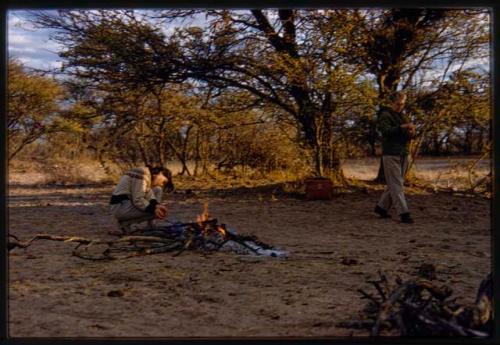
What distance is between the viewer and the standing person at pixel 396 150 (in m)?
7.86

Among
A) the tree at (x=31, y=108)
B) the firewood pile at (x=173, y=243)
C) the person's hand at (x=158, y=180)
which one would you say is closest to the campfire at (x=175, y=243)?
the firewood pile at (x=173, y=243)

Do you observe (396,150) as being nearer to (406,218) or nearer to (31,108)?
(406,218)

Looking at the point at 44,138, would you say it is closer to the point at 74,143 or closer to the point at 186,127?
the point at 74,143

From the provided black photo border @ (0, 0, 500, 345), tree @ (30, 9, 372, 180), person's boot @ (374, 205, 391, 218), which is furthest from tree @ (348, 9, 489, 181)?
black photo border @ (0, 0, 500, 345)

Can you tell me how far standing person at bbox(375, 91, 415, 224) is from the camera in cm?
786

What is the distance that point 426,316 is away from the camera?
3430 millimetres

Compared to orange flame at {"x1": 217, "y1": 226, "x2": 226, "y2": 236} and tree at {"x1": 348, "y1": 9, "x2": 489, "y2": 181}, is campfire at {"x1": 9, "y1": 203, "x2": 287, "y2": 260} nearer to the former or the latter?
orange flame at {"x1": 217, "y1": 226, "x2": 226, "y2": 236}

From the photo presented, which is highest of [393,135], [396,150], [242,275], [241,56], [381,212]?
[241,56]

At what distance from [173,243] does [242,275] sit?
1253 millimetres

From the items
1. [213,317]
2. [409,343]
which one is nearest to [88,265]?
[213,317]

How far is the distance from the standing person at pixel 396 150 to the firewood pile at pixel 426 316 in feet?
13.7

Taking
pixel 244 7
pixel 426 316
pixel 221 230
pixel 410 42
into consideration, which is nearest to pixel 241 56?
pixel 410 42

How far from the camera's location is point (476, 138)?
10359 millimetres

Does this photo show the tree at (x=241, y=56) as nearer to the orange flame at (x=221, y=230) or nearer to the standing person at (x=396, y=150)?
the standing person at (x=396, y=150)
